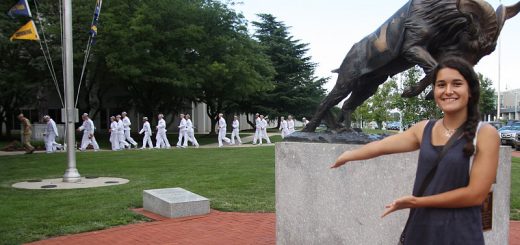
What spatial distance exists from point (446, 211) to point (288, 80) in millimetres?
43435

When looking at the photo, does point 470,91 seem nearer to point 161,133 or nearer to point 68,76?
point 68,76

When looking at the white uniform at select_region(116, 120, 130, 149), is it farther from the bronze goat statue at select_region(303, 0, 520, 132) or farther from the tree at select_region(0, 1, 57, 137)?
the bronze goat statue at select_region(303, 0, 520, 132)

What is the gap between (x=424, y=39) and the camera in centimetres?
527

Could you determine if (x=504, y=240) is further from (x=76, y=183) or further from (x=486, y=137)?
(x=76, y=183)

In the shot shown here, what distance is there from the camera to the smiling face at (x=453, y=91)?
2.40m

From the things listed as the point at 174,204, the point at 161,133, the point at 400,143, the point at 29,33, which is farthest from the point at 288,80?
the point at 400,143

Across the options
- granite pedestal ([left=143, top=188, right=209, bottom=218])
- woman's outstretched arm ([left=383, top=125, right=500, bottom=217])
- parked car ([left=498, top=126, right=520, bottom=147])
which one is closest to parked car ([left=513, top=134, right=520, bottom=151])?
parked car ([left=498, top=126, right=520, bottom=147])

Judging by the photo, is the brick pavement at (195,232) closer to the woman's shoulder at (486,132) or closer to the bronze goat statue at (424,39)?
the bronze goat statue at (424,39)

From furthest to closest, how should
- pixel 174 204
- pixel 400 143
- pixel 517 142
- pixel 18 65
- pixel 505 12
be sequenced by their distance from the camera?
pixel 18 65, pixel 517 142, pixel 174 204, pixel 505 12, pixel 400 143

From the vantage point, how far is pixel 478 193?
234 cm

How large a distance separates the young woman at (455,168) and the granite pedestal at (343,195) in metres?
2.45

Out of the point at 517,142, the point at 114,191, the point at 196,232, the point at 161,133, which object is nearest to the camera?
the point at 196,232

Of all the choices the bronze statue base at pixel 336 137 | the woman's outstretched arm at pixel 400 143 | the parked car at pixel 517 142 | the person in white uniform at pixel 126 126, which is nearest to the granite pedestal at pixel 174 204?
the bronze statue base at pixel 336 137

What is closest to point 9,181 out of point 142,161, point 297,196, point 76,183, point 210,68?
point 76,183
